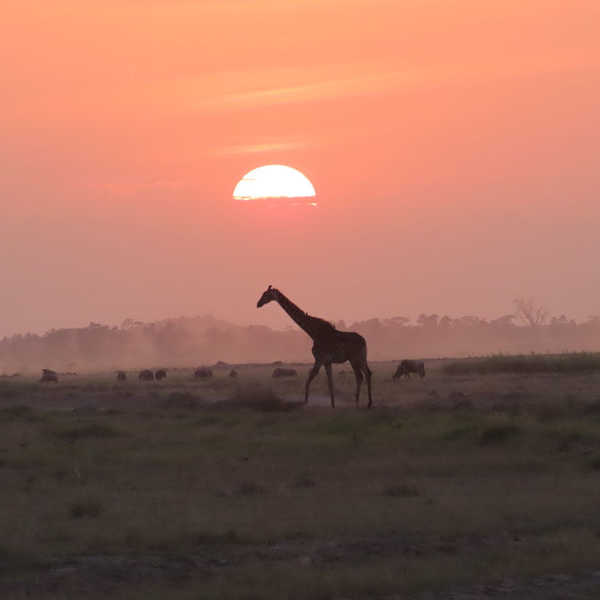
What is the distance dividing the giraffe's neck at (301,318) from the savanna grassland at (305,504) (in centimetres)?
342

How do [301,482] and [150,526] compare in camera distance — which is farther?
[301,482]

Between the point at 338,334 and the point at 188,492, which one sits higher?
the point at 338,334

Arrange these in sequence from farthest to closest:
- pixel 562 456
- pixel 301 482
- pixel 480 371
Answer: pixel 480 371, pixel 562 456, pixel 301 482

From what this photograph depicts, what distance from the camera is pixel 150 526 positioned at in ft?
52.2

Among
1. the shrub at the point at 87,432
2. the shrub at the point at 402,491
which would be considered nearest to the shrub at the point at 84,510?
the shrub at the point at 402,491

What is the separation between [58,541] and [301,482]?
543 cm

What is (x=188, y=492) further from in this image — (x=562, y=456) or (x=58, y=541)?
(x=562, y=456)

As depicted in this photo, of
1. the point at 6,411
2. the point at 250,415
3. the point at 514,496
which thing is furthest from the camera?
the point at 6,411

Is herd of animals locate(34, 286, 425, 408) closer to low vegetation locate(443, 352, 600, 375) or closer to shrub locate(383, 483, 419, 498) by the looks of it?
shrub locate(383, 483, 419, 498)

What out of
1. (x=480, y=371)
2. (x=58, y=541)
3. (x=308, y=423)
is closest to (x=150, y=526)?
(x=58, y=541)

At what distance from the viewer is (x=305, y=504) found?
17969mm

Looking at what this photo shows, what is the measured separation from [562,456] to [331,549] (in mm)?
9751

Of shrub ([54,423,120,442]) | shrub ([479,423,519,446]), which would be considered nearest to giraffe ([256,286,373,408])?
shrub ([54,423,120,442])

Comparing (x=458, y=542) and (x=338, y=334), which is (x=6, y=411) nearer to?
(x=338, y=334)
